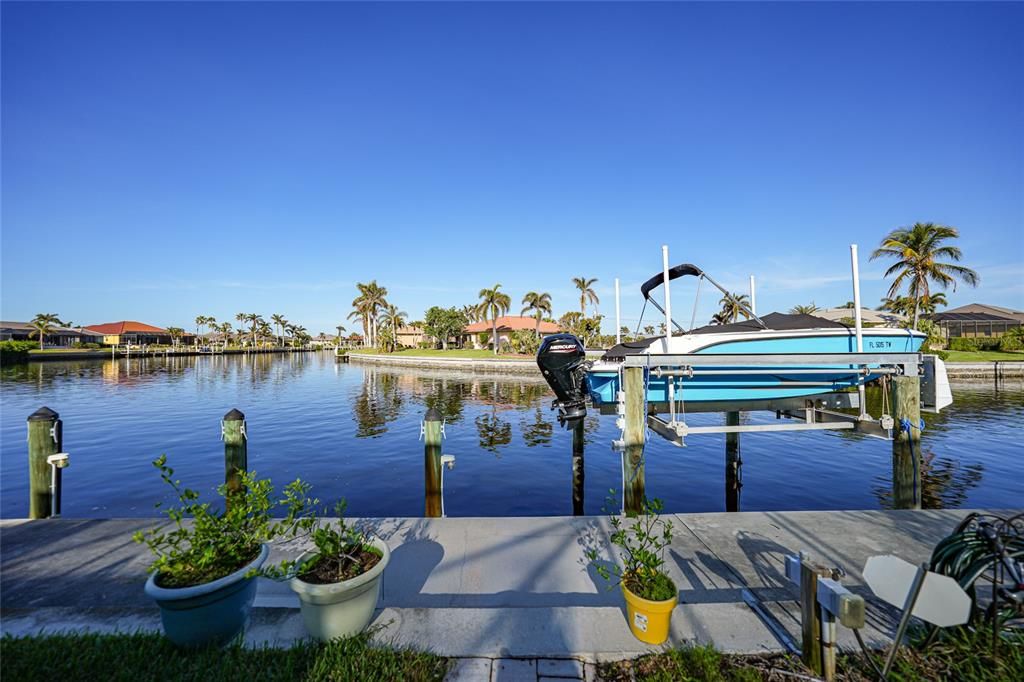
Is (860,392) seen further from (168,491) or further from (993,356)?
(993,356)

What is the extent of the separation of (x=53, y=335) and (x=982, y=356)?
11944cm

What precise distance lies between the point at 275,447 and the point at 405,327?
86981 millimetres

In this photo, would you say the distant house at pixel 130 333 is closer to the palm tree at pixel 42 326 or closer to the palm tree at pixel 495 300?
the palm tree at pixel 42 326

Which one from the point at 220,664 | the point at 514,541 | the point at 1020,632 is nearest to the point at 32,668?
the point at 220,664

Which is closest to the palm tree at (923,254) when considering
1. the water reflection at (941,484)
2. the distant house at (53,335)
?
the water reflection at (941,484)

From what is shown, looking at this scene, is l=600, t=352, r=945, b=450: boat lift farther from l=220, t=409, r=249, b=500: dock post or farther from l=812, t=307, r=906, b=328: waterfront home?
l=220, t=409, r=249, b=500: dock post

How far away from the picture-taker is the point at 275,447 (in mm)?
14531

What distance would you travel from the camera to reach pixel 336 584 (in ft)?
9.14

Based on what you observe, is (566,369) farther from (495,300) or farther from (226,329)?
(226,329)

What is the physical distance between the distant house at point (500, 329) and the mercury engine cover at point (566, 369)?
192 feet

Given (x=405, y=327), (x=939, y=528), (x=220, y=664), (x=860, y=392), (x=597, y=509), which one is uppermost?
(x=405, y=327)

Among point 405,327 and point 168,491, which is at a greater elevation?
point 405,327

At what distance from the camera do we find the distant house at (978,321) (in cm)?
4240

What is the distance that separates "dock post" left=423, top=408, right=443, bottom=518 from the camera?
634cm
